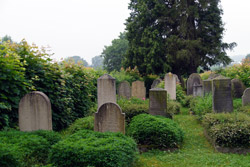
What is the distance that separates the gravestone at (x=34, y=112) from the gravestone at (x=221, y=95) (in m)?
5.61

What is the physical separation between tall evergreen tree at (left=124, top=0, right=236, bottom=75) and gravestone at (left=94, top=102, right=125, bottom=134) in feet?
57.9

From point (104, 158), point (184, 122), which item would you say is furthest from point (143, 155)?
point (184, 122)

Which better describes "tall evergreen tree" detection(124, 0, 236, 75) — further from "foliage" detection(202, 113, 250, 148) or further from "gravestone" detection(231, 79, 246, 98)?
"foliage" detection(202, 113, 250, 148)

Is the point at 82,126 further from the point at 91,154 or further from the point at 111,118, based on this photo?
the point at 91,154

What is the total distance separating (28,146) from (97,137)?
1.38 m

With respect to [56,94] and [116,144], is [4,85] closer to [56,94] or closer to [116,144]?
[56,94]

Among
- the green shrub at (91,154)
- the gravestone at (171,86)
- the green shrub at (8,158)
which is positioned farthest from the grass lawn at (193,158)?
the gravestone at (171,86)

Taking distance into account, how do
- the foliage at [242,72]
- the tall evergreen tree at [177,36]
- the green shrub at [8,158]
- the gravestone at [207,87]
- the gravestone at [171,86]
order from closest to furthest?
the green shrub at [8,158] → the gravestone at [207,87] → the gravestone at [171,86] → the foliage at [242,72] → the tall evergreen tree at [177,36]

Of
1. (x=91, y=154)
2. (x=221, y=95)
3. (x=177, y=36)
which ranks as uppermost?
(x=177, y=36)

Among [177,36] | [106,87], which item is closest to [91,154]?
[106,87]

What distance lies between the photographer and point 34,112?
247 inches

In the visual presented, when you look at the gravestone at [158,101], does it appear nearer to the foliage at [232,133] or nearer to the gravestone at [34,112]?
the foliage at [232,133]

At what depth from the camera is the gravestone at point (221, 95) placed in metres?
8.48

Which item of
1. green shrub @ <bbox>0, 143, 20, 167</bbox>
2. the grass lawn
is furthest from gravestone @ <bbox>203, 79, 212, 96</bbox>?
green shrub @ <bbox>0, 143, 20, 167</bbox>
